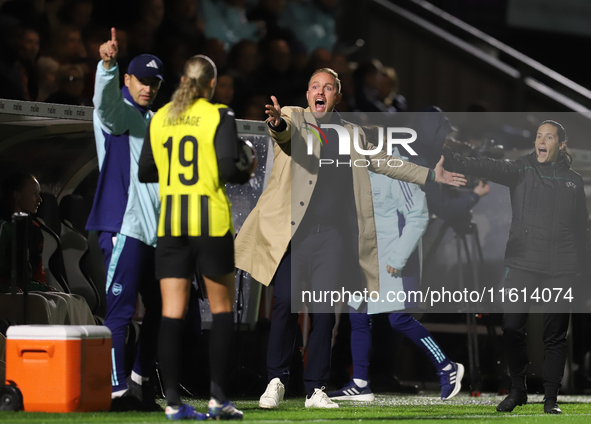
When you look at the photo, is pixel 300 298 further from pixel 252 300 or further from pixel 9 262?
pixel 9 262

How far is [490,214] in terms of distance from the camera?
7500 mm

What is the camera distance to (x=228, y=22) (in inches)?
403

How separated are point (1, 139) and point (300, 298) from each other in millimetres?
2191

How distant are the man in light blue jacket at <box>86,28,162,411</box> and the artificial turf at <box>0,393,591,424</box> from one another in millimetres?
351

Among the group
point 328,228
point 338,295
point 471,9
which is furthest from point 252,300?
point 471,9

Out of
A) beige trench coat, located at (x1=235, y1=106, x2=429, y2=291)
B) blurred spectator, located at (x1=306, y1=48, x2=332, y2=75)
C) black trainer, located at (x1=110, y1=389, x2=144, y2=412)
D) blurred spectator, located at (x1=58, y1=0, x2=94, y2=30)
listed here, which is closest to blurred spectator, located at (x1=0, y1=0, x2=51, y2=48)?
blurred spectator, located at (x1=58, y1=0, x2=94, y2=30)

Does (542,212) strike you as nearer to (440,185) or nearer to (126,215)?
(440,185)

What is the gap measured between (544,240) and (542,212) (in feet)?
0.65

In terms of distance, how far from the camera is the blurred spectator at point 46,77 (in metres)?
7.30

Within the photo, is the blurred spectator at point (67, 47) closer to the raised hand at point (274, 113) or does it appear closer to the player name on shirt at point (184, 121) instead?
the raised hand at point (274, 113)

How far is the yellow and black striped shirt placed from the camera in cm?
423

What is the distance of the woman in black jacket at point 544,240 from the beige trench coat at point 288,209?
0.61 m

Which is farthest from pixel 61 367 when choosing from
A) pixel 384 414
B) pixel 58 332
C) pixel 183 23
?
pixel 183 23

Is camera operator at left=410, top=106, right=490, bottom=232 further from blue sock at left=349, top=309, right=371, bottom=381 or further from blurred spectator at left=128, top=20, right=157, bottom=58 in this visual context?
blurred spectator at left=128, top=20, right=157, bottom=58
